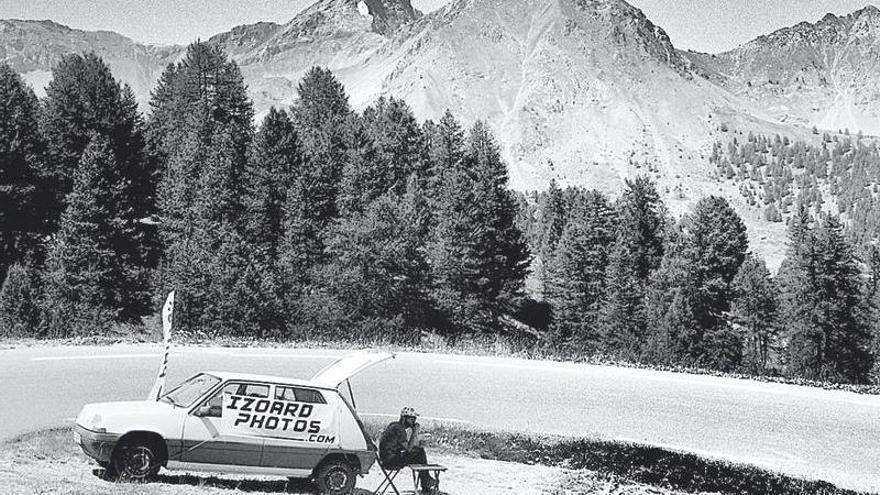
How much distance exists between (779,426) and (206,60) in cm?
5820

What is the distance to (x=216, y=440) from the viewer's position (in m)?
11.3

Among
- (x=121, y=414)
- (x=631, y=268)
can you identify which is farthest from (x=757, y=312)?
(x=121, y=414)

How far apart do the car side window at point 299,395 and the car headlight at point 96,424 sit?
89.0 inches

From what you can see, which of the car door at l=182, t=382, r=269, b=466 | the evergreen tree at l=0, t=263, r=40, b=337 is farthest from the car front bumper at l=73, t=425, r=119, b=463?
the evergreen tree at l=0, t=263, r=40, b=337

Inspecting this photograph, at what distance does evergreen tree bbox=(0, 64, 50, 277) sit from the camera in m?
51.7

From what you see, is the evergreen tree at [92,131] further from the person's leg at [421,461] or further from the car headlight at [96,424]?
the person's leg at [421,461]

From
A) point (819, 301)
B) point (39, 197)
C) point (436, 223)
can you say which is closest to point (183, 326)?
point (39, 197)

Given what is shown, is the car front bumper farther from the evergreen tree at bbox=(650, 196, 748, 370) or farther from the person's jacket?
the evergreen tree at bbox=(650, 196, 748, 370)

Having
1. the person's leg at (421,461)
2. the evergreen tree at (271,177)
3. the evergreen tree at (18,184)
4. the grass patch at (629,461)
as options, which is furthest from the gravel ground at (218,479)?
the evergreen tree at (18,184)

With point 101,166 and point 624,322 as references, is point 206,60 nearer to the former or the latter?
point 101,166

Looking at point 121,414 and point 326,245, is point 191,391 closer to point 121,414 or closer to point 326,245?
point 121,414

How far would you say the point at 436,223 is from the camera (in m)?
61.4

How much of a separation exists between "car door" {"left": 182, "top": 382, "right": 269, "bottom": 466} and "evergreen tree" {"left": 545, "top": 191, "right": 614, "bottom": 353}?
5258cm

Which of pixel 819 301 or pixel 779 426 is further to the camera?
pixel 819 301
